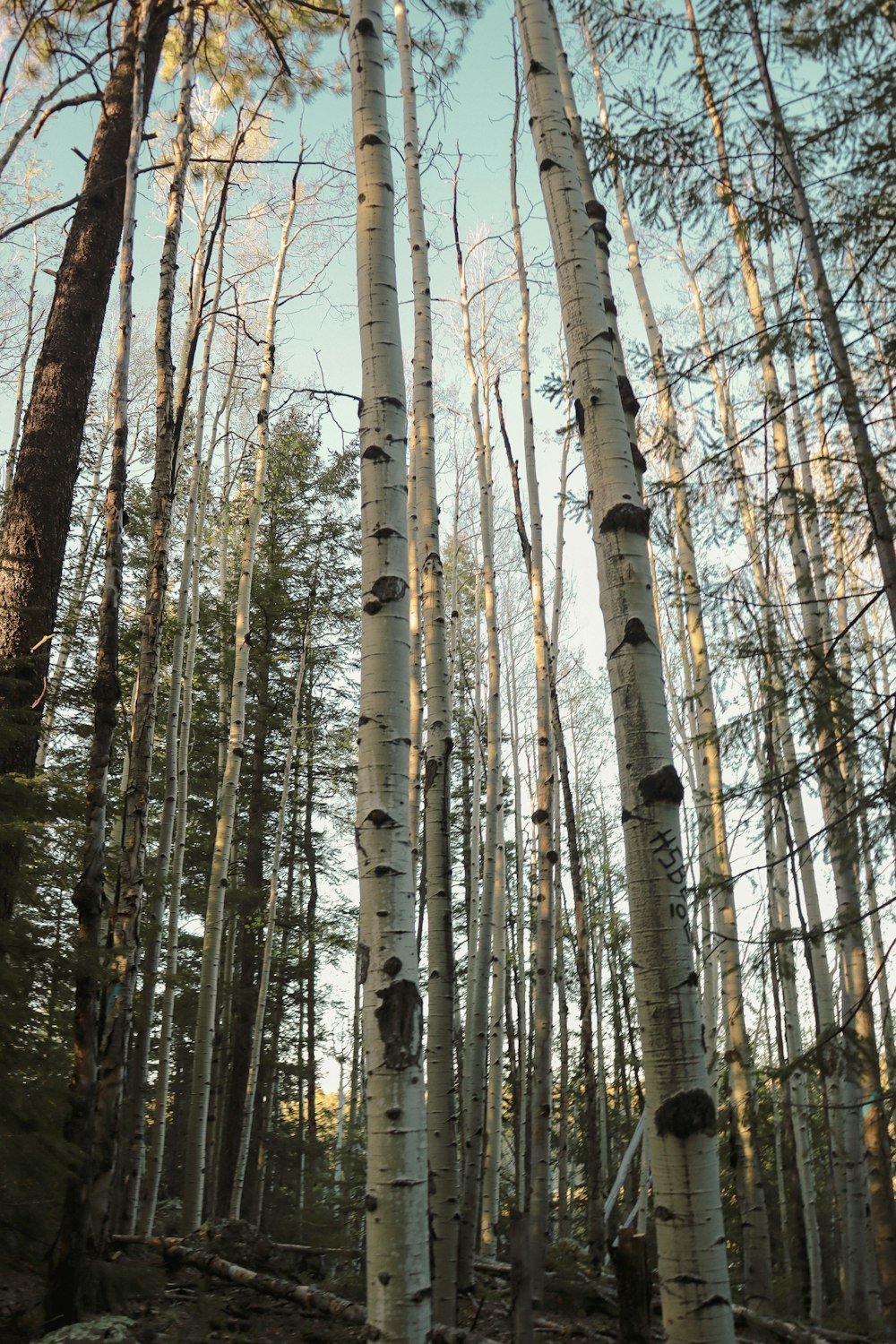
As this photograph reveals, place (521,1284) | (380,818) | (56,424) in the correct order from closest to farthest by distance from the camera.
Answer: (380,818) < (521,1284) < (56,424)

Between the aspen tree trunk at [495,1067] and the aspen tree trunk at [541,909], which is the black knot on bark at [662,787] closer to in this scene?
the aspen tree trunk at [541,909]

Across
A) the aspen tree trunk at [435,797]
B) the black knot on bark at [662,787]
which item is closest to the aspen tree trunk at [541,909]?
the aspen tree trunk at [435,797]

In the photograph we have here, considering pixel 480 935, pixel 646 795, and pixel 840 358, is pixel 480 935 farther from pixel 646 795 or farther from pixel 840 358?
pixel 840 358

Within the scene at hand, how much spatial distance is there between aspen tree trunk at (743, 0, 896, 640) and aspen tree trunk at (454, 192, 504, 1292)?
3895 mm

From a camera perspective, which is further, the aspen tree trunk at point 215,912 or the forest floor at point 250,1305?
the aspen tree trunk at point 215,912

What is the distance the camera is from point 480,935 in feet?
20.1

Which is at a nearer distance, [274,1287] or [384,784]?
[384,784]

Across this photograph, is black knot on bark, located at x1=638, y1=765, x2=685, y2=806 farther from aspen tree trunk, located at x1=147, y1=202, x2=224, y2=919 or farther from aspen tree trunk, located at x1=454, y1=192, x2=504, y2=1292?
aspen tree trunk, located at x1=147, y1=202, x2=224, y2=919

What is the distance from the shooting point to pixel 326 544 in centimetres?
1388

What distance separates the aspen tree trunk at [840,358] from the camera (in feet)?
9.78

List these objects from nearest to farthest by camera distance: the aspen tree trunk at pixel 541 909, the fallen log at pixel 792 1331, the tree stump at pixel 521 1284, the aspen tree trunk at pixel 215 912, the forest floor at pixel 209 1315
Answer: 1. the tree stump at pixel 521 1284
2. the forest floor at pixel 209 1315
3. the fallen log at pixel 792 1331
4. the aspen tree trunk at pixel 541 909
5. the aspen tree trunk at pixel 215 912

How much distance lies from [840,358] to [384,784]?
2.28m

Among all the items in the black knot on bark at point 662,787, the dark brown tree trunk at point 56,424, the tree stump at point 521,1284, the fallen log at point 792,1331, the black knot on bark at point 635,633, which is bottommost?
the fallen log at point 792,1331

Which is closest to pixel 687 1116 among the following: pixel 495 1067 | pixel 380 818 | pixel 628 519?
pixel 380 818
